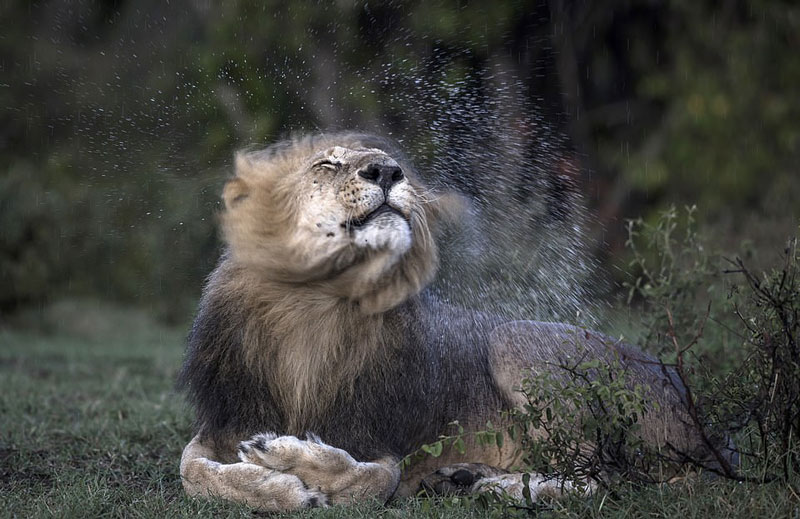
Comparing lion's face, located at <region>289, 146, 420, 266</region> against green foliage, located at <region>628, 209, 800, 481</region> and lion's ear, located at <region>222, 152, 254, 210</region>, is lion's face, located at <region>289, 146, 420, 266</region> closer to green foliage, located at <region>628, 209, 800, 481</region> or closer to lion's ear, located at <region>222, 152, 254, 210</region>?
lion's ear, located at <region>222, 152, 254, 210</region>

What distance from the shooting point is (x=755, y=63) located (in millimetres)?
10188

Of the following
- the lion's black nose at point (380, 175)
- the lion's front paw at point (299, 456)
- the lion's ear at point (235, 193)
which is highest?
the lion's black nose at point (380, 175)

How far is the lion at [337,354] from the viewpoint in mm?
3430

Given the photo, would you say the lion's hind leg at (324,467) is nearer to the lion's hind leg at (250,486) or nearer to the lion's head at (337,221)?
the lion's hind leg at (250,486)

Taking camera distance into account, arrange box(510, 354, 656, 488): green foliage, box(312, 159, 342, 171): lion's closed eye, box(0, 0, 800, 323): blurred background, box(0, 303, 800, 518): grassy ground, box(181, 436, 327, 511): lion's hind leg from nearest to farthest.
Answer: box(0, 303, 800, 518): grassy ground
box(510, 354, 656, 488): green foliage
box(181, 436, 327, 511): lion's hind leg
box(312, 159, 342, 171): lion's closed eye
box(0, 0, 800, 323): blurred background

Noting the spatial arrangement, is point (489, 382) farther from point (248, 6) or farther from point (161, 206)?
point (248, 6)

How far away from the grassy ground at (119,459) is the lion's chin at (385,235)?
801mm

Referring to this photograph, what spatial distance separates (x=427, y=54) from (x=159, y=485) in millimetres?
4812

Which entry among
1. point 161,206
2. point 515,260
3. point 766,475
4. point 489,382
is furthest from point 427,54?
point 766,475

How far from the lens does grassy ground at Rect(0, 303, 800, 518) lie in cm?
310

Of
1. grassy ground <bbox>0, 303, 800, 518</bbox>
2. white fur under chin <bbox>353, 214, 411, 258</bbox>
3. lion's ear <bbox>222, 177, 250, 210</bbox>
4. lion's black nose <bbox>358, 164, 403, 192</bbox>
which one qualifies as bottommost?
grassy ground <bbox>0, 303, 800, 518</bbox>

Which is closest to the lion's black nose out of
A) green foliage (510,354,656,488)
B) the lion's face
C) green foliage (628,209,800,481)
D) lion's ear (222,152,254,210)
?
the lion's face

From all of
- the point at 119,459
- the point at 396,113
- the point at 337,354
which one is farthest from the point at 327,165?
the point at 396,113

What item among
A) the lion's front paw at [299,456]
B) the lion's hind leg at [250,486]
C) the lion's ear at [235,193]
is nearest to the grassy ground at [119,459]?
the lion's hind leg at [250,486]
